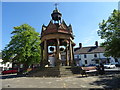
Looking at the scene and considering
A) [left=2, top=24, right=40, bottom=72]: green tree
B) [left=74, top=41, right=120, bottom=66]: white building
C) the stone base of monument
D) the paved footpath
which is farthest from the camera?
[left=74, top=41, right=120, bottom=66]: white building

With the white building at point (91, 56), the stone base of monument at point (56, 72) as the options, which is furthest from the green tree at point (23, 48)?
the white building at point (91, 56)

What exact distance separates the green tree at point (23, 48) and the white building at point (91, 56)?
33786 mm

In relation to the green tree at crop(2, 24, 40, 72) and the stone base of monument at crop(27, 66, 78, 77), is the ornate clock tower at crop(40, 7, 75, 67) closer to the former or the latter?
the stone base of monument at crop(27, 66, 78, 77)

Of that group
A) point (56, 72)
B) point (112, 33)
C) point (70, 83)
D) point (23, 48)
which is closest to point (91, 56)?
point (112, 33)

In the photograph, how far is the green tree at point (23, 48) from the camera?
76.8 ft

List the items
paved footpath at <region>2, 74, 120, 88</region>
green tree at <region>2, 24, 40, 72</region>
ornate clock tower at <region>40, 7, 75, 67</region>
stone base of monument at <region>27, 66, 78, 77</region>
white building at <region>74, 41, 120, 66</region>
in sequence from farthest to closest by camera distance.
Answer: white building at <region>74, 41, 120, 66</region> → green tree at <region>2, 24, 40, 72</region> → ornate clock tower at <region>40, 7, 75, 67</region> → stone base of monument at <region>27, 66, 78, 77</region> → paved footpath at <region>2, 74, 120, 88</region>

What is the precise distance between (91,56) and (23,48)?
38.8m

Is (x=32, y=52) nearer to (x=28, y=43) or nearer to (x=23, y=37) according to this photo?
(x=28, y=43)

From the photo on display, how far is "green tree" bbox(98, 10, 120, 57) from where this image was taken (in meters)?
15.8

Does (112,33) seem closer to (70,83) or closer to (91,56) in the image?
(70,83)

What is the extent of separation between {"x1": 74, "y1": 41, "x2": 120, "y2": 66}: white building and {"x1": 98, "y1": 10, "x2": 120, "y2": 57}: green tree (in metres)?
34.2

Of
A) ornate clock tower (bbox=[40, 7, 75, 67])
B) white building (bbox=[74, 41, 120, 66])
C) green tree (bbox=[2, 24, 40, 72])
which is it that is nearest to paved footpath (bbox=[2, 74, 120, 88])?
ornate clock tower (bbox=[40, 7, 75, 67])

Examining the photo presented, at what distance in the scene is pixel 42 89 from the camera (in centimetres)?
748

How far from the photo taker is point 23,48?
75.8ft
